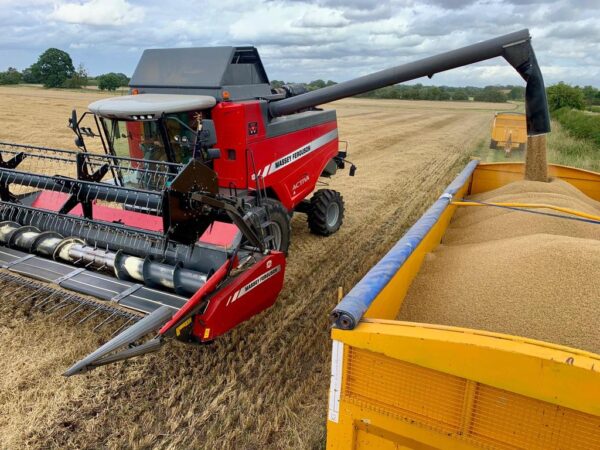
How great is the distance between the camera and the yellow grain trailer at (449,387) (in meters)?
1.36

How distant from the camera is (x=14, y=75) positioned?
50.5 metres

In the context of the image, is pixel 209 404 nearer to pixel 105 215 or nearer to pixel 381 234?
pixel 105 215

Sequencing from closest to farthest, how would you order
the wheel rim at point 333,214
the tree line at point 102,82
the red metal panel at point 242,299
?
the red metal panel at point 242,299
the wheel rim at point 333,214
the tree line at point 102,82

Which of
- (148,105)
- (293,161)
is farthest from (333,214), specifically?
(148,105)

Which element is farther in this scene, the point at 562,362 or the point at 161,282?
the point at 161,282

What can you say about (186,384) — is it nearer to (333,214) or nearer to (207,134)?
(207,134)

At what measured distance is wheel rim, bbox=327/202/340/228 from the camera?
5634 mm

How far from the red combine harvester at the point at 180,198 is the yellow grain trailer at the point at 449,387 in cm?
129

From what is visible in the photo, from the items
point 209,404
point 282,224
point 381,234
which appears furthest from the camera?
point 381,234

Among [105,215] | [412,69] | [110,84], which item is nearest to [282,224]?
[105,215]

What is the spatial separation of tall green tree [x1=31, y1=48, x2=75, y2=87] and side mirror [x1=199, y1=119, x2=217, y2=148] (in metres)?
54.1

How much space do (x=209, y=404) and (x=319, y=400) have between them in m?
0.67

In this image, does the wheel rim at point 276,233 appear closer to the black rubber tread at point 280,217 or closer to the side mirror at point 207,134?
the black rubber tread at point 280,217

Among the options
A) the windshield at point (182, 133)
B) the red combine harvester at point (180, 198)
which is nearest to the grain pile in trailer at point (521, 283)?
the red combine harvester at point (180, 198)
